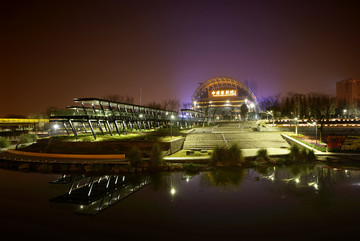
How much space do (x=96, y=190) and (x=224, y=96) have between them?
413 feet

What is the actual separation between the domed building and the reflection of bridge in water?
109 m

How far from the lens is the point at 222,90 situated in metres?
136

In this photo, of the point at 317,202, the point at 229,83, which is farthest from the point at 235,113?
the point at 317,202

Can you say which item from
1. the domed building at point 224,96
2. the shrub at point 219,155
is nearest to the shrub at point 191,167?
the shrub at point 219,155

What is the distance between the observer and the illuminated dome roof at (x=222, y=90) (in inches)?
5335

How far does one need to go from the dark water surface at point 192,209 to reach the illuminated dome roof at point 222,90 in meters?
119

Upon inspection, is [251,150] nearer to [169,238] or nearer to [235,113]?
[169,238]

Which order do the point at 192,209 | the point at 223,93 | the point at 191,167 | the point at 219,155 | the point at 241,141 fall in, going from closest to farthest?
the point at 192,209
the point at 191,167
the point at 219,155
the point at 241,141
the point at 223,93

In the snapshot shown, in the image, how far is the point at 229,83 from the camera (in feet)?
456

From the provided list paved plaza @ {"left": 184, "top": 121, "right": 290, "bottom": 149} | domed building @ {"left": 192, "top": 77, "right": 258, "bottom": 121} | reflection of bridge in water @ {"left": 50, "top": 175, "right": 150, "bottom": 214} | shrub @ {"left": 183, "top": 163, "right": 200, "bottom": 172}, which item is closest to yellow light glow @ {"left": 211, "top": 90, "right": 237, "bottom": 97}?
domed building @ {"left": 192, "top": 77, "right": 258, "bottom": 121}

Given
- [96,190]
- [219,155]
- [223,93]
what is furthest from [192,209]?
[223,93]

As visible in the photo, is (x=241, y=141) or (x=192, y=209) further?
(x=241, y=141)

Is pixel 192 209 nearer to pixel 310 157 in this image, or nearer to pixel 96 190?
pixel 96 190

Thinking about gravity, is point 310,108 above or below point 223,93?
below
